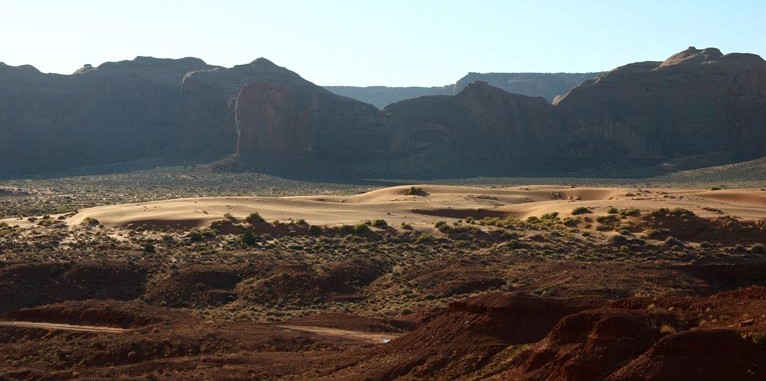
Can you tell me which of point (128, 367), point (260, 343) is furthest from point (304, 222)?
point (128, 367)

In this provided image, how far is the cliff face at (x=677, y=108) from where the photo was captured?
496 feet

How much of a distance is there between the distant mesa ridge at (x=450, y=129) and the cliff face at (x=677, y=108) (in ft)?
0.63

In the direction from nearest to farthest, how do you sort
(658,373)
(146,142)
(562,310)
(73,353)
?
(658,373)
(562,310)
(73,353)
(146,142)

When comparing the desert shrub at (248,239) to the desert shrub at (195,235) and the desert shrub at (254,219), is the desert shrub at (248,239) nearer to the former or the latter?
the desert shrub at (195,235)

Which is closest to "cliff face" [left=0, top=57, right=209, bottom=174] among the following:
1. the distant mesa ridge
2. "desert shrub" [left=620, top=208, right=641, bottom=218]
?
the distant mesa ridge

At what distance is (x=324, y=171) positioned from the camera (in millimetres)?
149125

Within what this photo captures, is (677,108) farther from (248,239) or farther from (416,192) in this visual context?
(248,239)

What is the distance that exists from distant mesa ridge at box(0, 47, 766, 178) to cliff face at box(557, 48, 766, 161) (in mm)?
192

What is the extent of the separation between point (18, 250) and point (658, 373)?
1473 inches

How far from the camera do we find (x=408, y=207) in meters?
68.7

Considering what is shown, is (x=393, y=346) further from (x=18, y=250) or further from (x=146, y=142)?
(x=146, y=142)

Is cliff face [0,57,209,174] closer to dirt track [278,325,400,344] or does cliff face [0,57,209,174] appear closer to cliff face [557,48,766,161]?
cliff face [557,48,766,161]

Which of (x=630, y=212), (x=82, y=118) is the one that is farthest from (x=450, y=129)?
(x=630, y=212)

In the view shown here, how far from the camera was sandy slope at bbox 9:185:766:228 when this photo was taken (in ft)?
194
